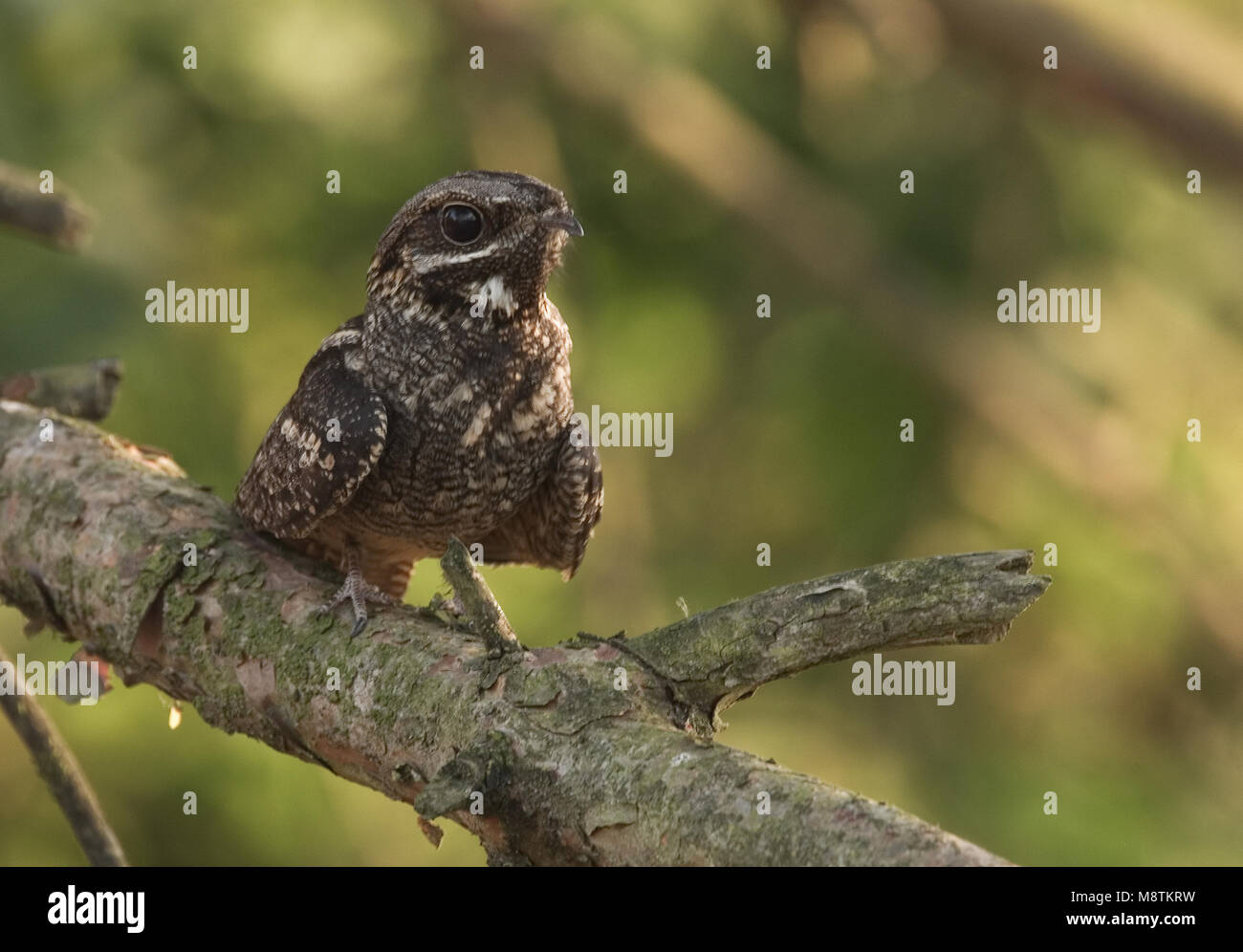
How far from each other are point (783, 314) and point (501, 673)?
4.17 metres

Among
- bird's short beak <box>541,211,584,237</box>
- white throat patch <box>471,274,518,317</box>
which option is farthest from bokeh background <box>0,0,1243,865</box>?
bird's short beak <box>541,211,584,237</box>

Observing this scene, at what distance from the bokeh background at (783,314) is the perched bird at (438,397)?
1.67 meters

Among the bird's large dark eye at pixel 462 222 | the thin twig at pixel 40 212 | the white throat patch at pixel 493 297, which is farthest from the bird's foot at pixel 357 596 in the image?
the thin twig at pixel 40 212

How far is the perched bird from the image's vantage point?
11.6ft

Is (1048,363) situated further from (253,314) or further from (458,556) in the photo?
(458,556)

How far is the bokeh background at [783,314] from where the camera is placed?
5395mm

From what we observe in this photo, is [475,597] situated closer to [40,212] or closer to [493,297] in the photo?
[493,297]

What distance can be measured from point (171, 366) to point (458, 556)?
123 inches

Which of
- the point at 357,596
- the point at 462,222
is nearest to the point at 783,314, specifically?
the point at 462,222

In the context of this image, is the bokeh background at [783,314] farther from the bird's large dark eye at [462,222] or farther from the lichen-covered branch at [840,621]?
the lichen-covered branch at [840,621]

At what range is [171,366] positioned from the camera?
17.8ft

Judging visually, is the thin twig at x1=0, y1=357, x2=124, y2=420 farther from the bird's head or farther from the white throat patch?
the white throat patch

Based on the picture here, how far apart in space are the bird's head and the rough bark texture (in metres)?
0.88
